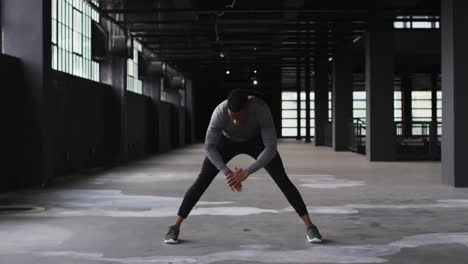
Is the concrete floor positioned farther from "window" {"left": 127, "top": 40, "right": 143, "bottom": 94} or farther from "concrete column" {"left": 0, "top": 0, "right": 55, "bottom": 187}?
"window" {"left": 127, "top": 40, "right": 143, "bottom": 94}

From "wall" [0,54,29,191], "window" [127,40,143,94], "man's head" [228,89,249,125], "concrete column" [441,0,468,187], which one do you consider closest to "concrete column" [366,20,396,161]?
"concrete column" [441,0,468,187]

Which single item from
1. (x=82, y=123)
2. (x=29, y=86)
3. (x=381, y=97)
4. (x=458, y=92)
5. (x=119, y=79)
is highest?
(x=119, y=79)

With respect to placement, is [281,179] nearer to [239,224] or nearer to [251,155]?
[251,155]

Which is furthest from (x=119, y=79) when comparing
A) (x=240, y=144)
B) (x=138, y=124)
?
(x=240, y=144)

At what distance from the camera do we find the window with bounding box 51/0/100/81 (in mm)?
16500

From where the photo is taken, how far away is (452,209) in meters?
9.44

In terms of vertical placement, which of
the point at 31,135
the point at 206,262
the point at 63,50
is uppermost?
the point at 63,50

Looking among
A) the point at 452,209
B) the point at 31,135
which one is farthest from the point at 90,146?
the point at 452,209

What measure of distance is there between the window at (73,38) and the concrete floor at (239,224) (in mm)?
4633

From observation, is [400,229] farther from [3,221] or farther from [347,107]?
[347,107]

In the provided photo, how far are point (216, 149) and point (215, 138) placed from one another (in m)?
0.14

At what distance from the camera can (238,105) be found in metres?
6.10

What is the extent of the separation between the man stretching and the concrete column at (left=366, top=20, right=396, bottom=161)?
16083 millimetres

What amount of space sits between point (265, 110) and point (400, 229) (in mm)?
2538
